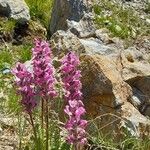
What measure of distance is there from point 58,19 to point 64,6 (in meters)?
0.39

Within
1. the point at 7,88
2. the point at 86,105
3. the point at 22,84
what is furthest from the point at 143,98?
the point at 22,84

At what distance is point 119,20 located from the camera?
14.5 metres

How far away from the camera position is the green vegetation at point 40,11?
43.9 feet

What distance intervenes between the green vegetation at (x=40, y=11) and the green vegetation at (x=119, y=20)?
4.29 ft

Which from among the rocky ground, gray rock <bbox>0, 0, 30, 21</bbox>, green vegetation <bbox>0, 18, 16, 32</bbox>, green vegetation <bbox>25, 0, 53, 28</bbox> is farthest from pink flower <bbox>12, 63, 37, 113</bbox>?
green vegetation <bbox>25, 0, 53, 28</bbox>

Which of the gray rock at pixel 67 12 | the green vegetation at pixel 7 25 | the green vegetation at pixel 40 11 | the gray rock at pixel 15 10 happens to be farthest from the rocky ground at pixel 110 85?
the green vegetation at pixel 40 11

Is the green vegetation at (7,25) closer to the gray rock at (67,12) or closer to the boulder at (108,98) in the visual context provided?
the gray rock at (67,12)

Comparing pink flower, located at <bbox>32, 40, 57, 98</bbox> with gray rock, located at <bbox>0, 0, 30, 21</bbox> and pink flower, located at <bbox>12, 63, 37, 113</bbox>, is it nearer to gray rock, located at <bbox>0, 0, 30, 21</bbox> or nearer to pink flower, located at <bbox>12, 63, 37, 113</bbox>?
pink flower, located at <bbox>12, 63, 37, 113</bbox>

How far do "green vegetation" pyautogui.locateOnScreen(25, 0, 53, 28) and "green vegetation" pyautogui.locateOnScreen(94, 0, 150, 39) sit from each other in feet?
4.29

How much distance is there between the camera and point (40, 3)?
1389 centimetres

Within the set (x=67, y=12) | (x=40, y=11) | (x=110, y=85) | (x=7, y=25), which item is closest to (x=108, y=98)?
(x=110, y=85)

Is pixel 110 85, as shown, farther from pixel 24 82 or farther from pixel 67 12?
pixel 67 12

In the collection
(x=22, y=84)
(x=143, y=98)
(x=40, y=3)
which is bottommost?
(x=40, y=3)

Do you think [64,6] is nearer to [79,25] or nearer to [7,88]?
[79,25]
